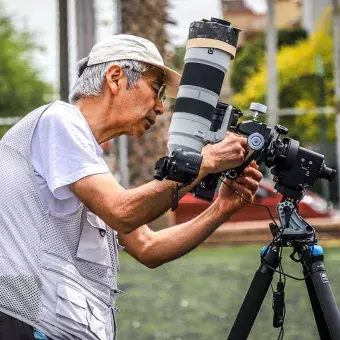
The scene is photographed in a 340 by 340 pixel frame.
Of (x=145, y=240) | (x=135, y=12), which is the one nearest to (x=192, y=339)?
(x=145, y=240)

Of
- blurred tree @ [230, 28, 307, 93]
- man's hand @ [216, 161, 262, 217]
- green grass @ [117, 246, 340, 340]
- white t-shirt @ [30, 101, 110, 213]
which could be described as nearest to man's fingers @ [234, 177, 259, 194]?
man's hand @ [216, 161, 262, 217]

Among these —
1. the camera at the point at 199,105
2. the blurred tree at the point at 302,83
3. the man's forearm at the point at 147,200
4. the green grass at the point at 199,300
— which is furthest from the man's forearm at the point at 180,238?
the blurred tree at the point at 302,83

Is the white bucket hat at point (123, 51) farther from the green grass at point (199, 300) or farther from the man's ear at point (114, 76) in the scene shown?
the green grass at point (199, 300)

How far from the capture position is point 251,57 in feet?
161

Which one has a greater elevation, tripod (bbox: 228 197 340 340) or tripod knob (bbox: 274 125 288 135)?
tripod knob (bbox: 274 125 288 135)

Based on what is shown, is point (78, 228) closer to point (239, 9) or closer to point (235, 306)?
point (235, 306)

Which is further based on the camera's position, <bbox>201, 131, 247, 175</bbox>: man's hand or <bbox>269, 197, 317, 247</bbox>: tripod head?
<bbox>269, 197, 317, 247</bbox>: tripod head

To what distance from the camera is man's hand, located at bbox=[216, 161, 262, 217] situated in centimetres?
399

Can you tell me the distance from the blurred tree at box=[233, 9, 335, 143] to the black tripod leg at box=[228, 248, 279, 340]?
32.7 m

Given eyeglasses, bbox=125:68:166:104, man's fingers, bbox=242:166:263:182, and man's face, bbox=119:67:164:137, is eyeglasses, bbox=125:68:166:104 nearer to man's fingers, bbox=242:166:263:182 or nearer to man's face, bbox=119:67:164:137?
man's face, bbox=119:67:164:137

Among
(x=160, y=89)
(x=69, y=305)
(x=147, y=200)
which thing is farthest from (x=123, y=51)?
(x=69, y=305)

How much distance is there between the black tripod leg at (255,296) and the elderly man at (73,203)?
21.0 inches

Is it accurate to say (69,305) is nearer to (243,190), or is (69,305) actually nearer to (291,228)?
(243,190)

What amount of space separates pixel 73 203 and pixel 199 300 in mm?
6253
